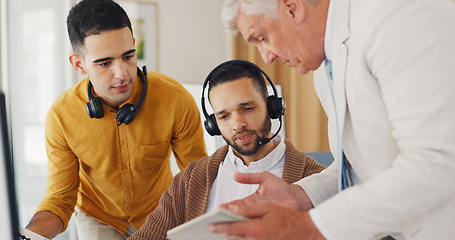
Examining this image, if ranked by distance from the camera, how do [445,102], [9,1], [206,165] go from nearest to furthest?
1. [445,102]
2. [206,165]
3. [9,1]

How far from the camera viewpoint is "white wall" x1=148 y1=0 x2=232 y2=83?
13.8ft

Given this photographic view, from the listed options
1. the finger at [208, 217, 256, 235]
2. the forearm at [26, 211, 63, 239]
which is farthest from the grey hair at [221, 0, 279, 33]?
the forearm at [26, 211, 63, 239]

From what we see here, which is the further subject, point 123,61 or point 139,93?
point 139,93

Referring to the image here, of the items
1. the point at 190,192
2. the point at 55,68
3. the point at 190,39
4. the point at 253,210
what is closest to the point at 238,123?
the point at 190,192

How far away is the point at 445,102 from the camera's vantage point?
750mm

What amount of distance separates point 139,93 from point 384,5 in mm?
1185

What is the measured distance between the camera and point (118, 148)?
5.98ft

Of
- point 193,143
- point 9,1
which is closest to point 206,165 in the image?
point 193,143

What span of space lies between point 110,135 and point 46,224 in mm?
390

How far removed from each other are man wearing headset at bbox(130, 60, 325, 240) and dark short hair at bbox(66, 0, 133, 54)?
39 cm

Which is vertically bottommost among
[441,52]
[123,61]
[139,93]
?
[139,93]

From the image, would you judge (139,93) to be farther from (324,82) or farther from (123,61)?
(324,82)

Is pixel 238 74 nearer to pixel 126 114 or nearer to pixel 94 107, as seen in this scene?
pixel 126 114

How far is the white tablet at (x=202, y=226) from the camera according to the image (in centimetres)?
78
